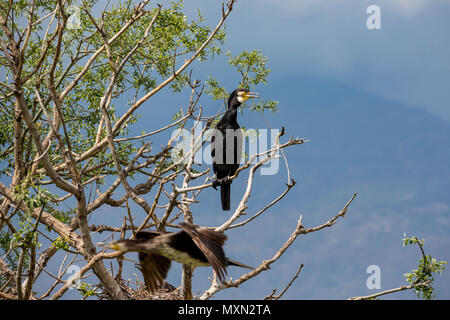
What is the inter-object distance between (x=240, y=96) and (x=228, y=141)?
60 centimetres

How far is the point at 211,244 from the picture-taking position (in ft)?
13.3

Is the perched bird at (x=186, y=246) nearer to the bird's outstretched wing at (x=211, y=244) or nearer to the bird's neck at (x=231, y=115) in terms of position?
the bird's outstretched wing at (x=211, y=244)

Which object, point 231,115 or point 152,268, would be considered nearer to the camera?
point 152,268

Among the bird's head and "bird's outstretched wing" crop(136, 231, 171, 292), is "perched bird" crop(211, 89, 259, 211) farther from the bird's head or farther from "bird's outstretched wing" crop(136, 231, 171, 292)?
"bird's outstretched wing" crop(136, 231, 171, 292)

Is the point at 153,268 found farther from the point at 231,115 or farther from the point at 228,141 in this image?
the point at 231,115

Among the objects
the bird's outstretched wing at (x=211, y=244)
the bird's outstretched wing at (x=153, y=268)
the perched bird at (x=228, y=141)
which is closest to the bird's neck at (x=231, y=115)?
the perched bird at (x=228, y=141)

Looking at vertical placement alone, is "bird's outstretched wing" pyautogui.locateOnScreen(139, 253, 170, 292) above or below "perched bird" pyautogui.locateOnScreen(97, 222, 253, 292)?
below

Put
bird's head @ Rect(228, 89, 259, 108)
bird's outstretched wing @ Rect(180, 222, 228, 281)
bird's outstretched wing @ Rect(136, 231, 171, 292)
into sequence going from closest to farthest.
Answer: bird's outstretched wing @ Rect(180, 222, 228, 281)
bird's outstretched wing @ Rect(136, 231, 171, 292)
bird's head @ Rect(228, 89, 259, 108)

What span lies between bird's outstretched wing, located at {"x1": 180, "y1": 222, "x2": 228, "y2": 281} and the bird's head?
11.6 ft

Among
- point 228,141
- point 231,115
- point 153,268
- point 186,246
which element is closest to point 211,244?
point 186,246

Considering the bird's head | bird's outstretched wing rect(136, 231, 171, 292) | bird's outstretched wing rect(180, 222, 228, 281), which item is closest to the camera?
bird's outstretched wing rect(180, 222, 228, 281)

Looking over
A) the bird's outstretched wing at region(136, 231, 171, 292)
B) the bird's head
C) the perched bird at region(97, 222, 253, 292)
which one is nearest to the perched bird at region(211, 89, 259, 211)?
the bird's head

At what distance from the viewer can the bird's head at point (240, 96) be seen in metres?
7.51

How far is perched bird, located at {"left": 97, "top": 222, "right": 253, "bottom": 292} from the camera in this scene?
395 centimetres
